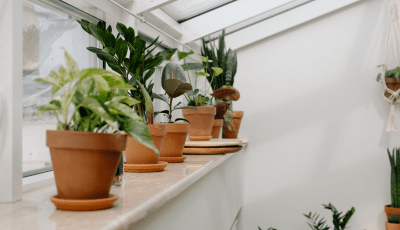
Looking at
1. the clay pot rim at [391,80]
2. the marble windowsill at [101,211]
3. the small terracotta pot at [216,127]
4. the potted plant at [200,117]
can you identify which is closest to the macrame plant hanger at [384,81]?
the clay pot rim at [391,80]

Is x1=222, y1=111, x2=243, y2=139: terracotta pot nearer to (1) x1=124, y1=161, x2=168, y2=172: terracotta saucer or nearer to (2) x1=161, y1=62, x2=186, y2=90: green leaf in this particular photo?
(2) x1=161, y1=62, x2=186, y2=90: green leaf

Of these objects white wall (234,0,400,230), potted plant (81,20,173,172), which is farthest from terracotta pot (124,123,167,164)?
white wall (234,0,400,230)

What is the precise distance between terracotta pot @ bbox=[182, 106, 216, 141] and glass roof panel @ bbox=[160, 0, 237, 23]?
776 mm

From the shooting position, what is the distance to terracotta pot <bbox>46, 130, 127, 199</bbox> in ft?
1.70

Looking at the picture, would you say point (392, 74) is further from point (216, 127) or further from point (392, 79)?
point (216, 127)

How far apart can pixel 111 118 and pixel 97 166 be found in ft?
0.31

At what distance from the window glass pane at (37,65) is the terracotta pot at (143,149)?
0.87ft

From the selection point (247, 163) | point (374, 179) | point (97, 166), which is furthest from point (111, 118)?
point (374, 179)

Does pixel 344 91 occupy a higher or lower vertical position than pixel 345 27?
lower

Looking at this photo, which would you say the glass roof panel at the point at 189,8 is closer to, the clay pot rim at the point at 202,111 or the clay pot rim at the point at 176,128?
the clay pot rim at the point at 202,111

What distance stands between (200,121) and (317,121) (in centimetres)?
178

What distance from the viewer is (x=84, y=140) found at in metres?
0.52

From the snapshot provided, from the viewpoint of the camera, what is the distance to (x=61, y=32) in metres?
1.15

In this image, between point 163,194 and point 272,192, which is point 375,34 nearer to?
point 272,192
